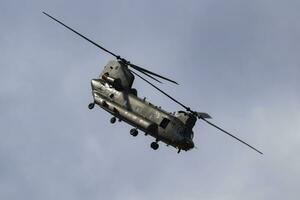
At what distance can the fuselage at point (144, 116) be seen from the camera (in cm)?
11638

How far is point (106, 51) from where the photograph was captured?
123m

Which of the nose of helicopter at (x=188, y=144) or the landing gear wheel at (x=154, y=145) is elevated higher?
the nose of helicopter at (x=188, y=144)

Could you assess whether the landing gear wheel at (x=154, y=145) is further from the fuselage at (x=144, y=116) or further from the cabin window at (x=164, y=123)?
the cabin window at (x=164, y=123)

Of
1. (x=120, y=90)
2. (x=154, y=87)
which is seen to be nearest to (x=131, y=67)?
(x=120, y=90)

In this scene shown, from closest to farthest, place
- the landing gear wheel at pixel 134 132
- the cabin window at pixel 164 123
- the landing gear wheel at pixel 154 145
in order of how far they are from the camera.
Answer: the cabin window at pixel 164 123, the landing gear wheel at pixel 154 145, the landing gear wheel at pixel 134 132

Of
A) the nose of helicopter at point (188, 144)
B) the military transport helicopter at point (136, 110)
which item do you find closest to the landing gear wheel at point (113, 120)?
the military transport helicopter at point (136, 110)

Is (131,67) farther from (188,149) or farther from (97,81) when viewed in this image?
(188,149)

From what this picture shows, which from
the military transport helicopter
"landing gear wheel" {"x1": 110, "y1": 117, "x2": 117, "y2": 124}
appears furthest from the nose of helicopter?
"landing gear wheel" {"x1": 110, "y1": 117, "x2": 117, "y2": 124}

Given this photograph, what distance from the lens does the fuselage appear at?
4582 inches

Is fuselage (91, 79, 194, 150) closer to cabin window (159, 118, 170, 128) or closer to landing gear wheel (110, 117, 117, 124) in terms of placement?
cabin window (159, 118, 170, 128)

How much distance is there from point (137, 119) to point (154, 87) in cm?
744

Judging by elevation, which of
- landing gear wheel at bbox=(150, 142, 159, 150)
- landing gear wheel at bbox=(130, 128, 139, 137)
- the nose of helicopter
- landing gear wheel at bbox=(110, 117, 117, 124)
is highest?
landing gear wheel at bbox=(110, 117, 117, 124)

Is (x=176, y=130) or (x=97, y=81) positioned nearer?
(x=176, y=130)

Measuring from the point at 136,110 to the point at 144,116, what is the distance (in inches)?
90.8
